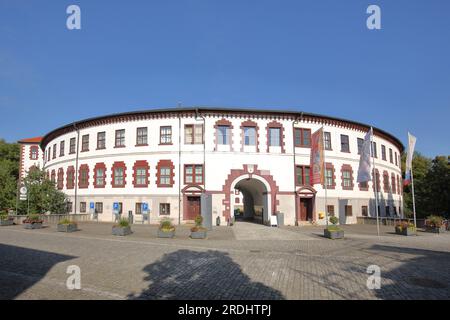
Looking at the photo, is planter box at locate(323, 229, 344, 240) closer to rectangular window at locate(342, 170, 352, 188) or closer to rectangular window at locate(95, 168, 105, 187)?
rectangular window at locate(342, 170, 352, 188)

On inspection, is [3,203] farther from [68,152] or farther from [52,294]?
[52,294]

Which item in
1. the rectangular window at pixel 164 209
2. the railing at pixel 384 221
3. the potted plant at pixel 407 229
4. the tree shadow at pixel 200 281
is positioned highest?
the rectangular window at pixel 164 209

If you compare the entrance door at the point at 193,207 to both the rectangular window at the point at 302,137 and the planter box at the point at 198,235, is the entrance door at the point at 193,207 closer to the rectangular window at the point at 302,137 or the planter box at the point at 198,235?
the planter box at the point at 198,235

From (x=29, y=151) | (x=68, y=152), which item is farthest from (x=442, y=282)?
(x=29, y=151)

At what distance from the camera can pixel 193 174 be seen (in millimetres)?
29344

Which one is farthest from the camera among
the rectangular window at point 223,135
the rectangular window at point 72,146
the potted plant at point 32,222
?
the rectangular window at point 72,146

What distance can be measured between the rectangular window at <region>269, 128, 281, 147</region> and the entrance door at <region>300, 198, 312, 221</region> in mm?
6344

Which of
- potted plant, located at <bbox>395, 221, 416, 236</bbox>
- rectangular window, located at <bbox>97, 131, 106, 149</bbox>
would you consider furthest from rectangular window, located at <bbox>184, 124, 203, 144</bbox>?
potted plant, located at <bbox>395, 221, 416, 236</bbox>

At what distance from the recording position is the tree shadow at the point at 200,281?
7336 mm

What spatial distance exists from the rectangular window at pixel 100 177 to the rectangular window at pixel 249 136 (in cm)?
1586

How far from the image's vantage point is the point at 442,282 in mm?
8711

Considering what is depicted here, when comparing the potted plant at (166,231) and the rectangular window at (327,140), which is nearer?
the potted plant at (166,231)

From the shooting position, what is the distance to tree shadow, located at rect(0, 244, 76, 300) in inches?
305

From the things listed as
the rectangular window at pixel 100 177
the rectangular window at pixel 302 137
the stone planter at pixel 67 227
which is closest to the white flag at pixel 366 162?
the rectangular window at pixel 302 137
